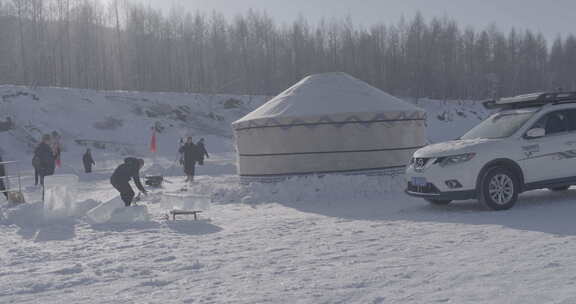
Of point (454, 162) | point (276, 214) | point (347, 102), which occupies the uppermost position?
point (347, 102)

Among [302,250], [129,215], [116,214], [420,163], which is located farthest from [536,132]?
[116,214]

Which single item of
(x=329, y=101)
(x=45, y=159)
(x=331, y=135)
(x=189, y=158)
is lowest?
(x=189, y=158)

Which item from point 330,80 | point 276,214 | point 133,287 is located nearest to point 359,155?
point 330,80

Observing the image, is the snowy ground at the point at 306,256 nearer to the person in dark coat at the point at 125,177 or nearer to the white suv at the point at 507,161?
the white suv at the point at 507,161

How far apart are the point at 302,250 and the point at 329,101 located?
6828 mm

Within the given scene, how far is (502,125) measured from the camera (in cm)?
789

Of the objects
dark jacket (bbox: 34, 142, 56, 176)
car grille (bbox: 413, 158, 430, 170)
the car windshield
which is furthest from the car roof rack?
dark jacket (bbox: 34, 142, 56, 176)

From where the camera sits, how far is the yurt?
11305 millimetres

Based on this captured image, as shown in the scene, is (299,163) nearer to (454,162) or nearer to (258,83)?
(454,162)

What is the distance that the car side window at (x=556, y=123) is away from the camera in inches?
299

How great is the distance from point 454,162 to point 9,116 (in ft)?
104

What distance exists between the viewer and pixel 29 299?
13.3 ft

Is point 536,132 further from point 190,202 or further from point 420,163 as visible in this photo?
point 190,202

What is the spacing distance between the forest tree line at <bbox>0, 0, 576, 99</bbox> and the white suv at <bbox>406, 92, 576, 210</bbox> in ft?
139
